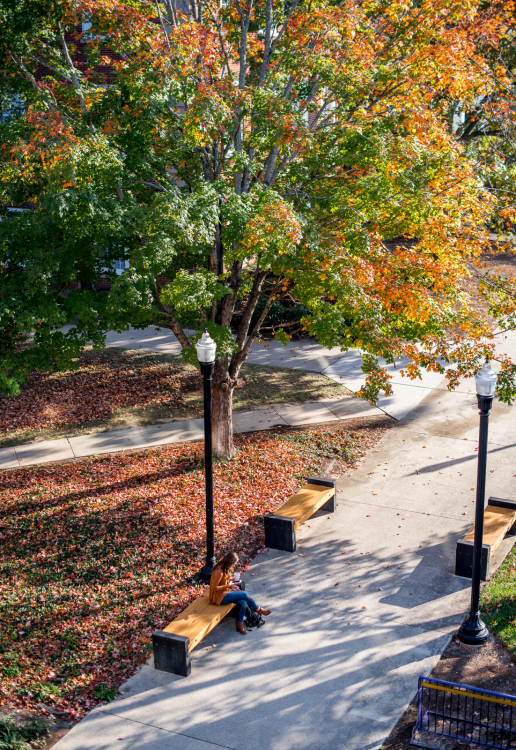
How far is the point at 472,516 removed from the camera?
10.7 m

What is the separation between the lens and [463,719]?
21.4ft

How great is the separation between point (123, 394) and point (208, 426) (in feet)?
25.4

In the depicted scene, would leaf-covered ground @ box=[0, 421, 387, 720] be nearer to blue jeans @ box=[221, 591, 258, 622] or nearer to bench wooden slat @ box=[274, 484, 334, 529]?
bench wooden slat @ box=[274, 484, 334, 529]

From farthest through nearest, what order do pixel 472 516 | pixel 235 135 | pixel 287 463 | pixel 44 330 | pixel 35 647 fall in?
pixel 287 463 < pixel 235 135 < pixel 472 516 < pixel 44 330 < pixel 35 647

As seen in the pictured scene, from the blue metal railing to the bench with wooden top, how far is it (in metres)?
2.33

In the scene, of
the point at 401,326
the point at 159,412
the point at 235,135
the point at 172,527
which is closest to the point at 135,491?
the point at 172,527

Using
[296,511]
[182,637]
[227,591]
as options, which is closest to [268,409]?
[296,511]

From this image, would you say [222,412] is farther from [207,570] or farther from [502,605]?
[502,605]

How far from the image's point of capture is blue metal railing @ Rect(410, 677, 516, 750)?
20.3 ft

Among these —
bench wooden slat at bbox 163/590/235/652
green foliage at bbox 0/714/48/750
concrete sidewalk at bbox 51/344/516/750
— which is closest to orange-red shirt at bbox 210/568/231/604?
bench wooden slat at bbox 163/590/235/652

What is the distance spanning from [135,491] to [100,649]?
3847 millimetres

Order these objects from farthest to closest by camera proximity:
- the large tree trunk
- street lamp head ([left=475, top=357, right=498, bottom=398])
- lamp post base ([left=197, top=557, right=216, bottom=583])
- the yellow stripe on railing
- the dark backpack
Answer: the large tree trunk
lamp post base ([left=197, top=557, right=216, bottom=583])
the dark backpack
street lamp head ([left=475, top=357, right=498, bottom=398])
the yellow stripe on railing

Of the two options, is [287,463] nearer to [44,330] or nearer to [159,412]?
[159,412]

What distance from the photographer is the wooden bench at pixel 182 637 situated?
7.19 metres
